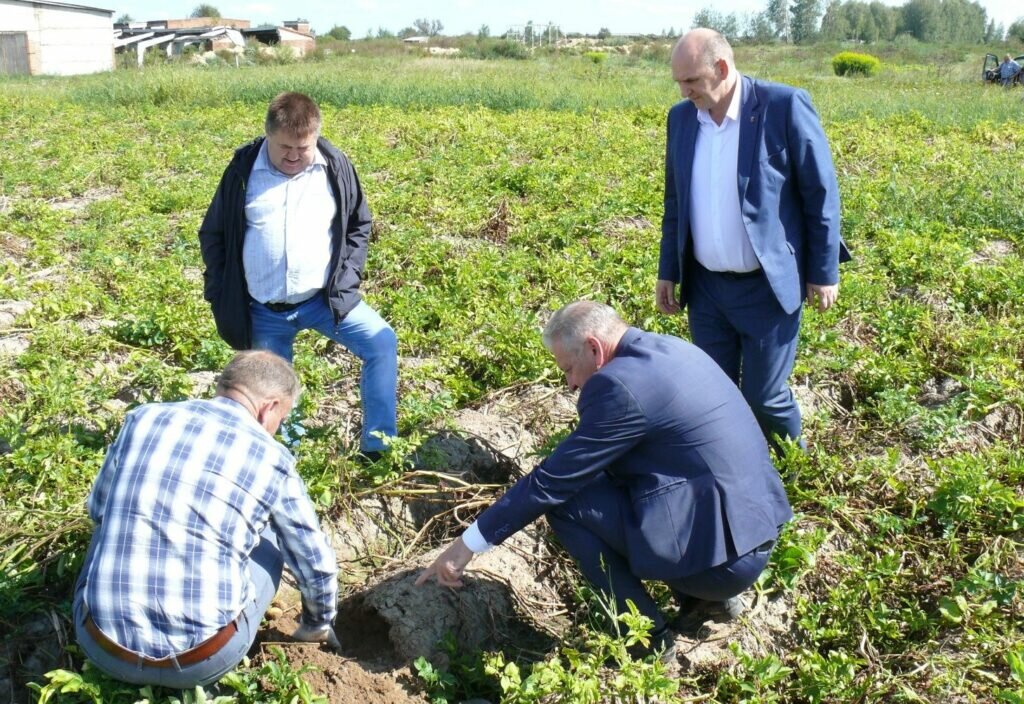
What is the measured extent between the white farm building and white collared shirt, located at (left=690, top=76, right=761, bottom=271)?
35467mm

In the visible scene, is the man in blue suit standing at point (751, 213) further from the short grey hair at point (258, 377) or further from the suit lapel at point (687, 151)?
the short grey hair at point (258, 377)

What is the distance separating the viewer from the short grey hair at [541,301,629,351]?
315 cm

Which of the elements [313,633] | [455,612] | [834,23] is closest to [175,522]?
[313,633]

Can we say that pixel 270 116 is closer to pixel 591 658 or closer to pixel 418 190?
pixel 591 658

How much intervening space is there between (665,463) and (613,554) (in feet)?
1.34

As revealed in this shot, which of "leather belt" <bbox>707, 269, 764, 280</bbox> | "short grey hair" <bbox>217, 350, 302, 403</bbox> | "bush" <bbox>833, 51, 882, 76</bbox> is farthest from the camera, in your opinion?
"bush" <bbox>833, 51, 882, 76</bbox>

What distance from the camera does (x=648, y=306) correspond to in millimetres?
6152

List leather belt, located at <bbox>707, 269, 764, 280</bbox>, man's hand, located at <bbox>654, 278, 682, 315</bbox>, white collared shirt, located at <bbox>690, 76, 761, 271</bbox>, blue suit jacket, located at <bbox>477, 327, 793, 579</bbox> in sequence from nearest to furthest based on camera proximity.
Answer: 1. blue suit jacket, located at <bbox>477, 327, 793, 579</bbox>
2. white collared shirt, located at <bbox>690, 76, 761, 271</bbox>
3. leather belt, located at <bbox>707, 269, 764, 280</bbox>
4. man's hand, located at <bbox>654, 278, 682, 315</bbox>

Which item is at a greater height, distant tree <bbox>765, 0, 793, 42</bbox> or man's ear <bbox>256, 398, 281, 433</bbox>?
distant tree <bbox>765, 0, 793, 42</bbox>

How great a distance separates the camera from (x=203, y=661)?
9.23 ft

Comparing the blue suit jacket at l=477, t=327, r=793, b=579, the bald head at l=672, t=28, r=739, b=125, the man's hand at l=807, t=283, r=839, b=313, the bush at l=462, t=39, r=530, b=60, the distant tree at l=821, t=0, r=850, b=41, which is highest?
the distant tree at l=821, t=0, r=850, b=41

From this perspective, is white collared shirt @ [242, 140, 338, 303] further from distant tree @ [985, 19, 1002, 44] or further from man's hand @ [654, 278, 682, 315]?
distant tree @ [985, 19, 1002, 44]

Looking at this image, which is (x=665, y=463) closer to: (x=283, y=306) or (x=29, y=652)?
(x=283, y=306)

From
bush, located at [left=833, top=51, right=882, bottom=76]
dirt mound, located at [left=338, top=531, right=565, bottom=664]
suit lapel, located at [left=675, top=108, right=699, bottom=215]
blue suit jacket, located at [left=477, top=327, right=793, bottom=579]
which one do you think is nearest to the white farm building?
bush, located at [left=833, top=51, right=882, bottom=76]
